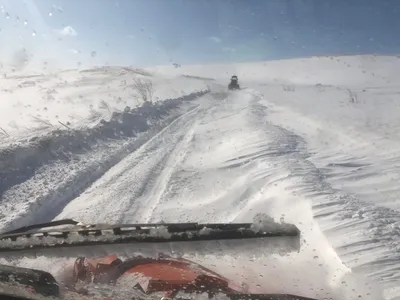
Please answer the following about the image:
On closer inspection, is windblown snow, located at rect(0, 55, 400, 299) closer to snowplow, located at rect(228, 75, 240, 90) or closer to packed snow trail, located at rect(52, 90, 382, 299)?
packed snow trail, located at rect(52, 90, 382, 299)

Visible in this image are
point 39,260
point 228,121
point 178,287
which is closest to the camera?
point 178,287

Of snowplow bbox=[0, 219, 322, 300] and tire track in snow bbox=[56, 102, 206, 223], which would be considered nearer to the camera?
snowplow bbox=[0, 219, 322, 300]

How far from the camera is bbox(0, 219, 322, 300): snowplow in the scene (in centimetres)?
247

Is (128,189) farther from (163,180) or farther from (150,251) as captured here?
(150,251)

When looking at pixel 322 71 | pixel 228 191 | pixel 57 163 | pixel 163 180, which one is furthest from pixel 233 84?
pixel 322 71

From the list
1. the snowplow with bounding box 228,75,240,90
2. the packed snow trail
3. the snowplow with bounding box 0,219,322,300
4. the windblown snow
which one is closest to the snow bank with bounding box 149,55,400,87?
the snowplow with bounding box 228,75,240,90

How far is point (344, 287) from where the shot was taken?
3.01 meters


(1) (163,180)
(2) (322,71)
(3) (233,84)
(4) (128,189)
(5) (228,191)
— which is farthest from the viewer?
(2) (322,71)

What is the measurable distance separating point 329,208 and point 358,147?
3.95 metres

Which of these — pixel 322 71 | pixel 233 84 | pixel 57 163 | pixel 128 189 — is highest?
pixel 322 71

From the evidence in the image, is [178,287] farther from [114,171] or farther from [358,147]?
[358,147]

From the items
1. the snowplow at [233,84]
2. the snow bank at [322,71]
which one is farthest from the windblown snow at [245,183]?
the snow bank at [322,71]

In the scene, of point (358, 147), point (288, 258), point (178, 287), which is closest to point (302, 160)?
point (358, 147)

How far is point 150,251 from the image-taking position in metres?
2.97
